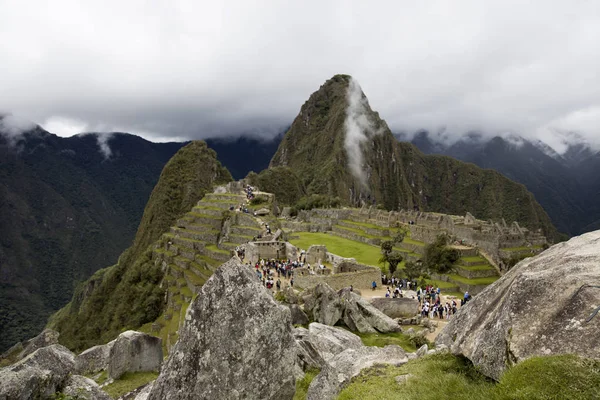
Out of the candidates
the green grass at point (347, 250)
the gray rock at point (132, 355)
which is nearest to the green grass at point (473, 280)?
the green grass at point (347, 250)

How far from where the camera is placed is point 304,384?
7.88m

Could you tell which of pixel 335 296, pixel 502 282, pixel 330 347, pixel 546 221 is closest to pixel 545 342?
pixel 502 282

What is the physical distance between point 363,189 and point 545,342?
195 metres

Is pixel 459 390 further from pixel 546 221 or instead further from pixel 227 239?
pixel 546 221

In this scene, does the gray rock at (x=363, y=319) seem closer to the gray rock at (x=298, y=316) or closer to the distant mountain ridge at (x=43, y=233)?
the gray rock at (x=298, y=316)

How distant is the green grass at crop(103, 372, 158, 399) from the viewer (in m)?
11.3

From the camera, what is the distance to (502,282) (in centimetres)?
617

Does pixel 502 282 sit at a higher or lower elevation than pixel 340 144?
lower

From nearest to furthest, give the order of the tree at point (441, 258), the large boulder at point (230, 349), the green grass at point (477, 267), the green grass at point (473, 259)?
the large boulder at point (230, 349)
the tree at point (441, 258)
the green grass at point (477, 267)
the green grass at point (473, 259)

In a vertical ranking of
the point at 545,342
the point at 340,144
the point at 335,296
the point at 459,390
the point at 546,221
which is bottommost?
the point at 546,221

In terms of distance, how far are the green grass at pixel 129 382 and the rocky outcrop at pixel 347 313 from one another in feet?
22.0

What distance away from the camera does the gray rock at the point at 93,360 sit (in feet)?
45.3

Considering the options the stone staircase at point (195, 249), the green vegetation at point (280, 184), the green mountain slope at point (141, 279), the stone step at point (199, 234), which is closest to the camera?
the stone staircase at point (195, 249)

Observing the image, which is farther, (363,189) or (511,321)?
(363,189)
